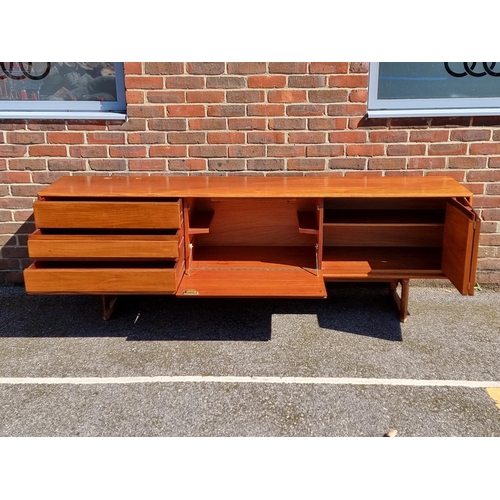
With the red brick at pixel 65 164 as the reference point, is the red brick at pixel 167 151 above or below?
above

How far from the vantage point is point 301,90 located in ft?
10.8

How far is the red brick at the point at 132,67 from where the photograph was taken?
3.26 m

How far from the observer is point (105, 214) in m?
2.79

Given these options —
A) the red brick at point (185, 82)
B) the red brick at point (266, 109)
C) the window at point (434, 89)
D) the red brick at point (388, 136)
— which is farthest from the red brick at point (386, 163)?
the red brick at point (185, 82)

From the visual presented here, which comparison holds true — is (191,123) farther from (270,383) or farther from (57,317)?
(270,383)

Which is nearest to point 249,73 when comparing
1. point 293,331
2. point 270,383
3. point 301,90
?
point 301,90

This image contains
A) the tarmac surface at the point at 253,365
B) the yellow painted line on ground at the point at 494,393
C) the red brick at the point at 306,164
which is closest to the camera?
the tarmac surface at the point at 253,365

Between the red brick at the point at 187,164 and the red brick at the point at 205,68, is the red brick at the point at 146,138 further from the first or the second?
the red brick at the point at 205,68

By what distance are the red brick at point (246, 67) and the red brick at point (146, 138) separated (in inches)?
24.3

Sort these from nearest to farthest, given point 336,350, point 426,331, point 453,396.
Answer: point 453,396 → point 336,350 → point 426,331

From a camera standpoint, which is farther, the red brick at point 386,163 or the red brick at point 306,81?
the red brick at point 386,163

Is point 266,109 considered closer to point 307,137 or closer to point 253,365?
point 307,137

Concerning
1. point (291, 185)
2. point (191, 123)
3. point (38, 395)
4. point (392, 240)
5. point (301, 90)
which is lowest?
point (38, 395)

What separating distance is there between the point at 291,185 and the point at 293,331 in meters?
0.88
